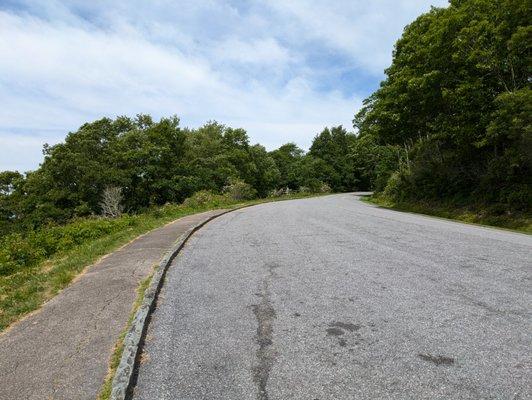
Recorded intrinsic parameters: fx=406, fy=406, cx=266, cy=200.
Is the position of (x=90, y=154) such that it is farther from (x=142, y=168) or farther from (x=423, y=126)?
(x=423, y=126)

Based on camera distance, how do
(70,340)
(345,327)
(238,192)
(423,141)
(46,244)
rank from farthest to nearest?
(238,192) < (423,141) < (46,244) < (345,327) < (70,340)

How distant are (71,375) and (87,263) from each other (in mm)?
5428

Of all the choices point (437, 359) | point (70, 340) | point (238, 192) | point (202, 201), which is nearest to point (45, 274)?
point (70, 340)

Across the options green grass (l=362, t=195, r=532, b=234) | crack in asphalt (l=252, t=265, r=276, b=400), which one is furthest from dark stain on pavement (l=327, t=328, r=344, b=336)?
green grass (l=362, t=195, r=532, b=234)

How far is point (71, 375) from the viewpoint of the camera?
3889 millimetres

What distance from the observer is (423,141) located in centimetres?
2725

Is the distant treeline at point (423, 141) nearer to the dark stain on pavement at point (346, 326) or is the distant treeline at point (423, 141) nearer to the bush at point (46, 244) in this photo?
the dark stain on pavement at point (346, 326)

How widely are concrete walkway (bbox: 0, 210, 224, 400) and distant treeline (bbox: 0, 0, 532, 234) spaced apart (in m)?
14.6

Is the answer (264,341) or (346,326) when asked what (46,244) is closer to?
(264,341)

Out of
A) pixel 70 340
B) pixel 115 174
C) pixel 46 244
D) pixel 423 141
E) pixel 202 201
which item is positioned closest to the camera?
pixel 70 340

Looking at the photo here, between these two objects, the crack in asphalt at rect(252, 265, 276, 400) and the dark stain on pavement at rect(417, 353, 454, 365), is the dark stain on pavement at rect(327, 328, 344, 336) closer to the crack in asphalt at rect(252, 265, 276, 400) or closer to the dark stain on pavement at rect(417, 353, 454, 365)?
the crack in asphalt at rect(252, 265, 276, 400)

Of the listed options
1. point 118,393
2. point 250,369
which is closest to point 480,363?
point 250,369

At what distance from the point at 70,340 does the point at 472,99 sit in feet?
61.7

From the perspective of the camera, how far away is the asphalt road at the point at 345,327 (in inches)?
143
